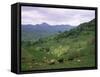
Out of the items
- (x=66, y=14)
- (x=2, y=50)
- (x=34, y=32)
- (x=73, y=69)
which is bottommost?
(x=73, y=69)

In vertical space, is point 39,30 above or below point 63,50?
above

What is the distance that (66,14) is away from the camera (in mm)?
2867

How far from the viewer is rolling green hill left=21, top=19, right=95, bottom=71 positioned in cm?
271

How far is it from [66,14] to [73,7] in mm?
102

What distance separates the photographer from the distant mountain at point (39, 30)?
2.69m

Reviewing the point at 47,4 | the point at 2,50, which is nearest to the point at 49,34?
the point at 47,4

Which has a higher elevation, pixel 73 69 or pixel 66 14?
pixel 66 14

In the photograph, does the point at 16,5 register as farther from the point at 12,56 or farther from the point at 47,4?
the point at 12,56

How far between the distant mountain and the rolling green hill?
0.04m

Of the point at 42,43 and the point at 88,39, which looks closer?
the point at 42,43

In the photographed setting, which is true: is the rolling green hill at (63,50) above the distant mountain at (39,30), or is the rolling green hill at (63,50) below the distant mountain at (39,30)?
below

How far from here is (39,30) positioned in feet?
9.06

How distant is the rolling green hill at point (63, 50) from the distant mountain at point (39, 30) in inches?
1.6

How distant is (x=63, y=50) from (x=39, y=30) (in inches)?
12.7
